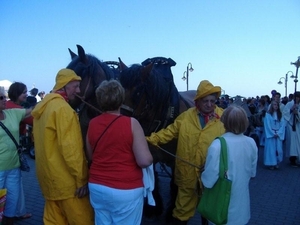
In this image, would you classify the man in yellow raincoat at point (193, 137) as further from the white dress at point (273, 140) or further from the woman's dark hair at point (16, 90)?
the white dress at point (273, 140)

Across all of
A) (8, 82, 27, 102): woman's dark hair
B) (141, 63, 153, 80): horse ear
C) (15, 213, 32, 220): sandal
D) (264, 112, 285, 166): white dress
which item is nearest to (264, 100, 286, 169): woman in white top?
(264, 112, 285, 166): white dress

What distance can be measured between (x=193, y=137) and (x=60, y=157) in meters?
1.33

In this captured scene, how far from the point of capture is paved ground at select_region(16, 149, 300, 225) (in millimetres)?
4270

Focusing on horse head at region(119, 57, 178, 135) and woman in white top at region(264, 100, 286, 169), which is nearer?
horse head at region(119, 57, 178, 135)

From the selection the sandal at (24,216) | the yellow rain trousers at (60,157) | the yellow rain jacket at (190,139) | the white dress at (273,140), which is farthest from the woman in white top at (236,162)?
the white dress at (273,140)

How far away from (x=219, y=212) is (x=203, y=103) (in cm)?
117

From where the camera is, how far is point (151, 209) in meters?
4.32

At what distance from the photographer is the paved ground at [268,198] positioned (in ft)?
14.0

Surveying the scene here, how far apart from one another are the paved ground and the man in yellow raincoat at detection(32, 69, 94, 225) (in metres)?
1.88

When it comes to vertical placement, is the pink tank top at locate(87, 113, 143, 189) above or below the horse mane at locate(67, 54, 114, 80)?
below

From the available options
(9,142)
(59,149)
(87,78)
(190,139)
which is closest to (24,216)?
(9,142)

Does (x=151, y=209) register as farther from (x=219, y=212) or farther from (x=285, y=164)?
(x=285, y=164)

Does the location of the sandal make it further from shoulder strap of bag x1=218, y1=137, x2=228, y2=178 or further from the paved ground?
shoulder strap of bag x1=218, y1=137, x2=228, y2=178

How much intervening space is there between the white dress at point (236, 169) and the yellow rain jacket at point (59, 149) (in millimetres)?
1032
